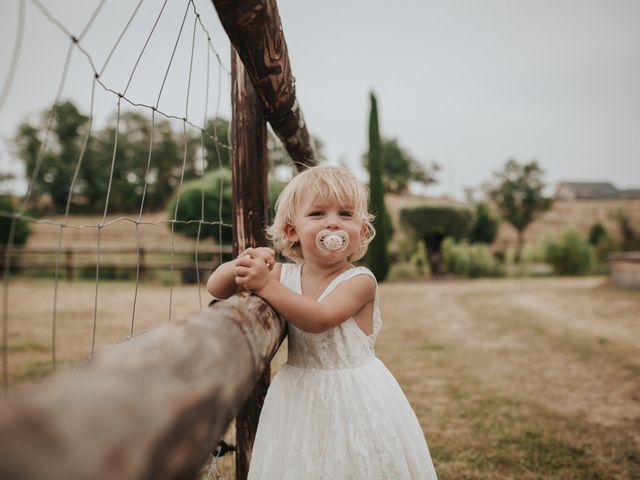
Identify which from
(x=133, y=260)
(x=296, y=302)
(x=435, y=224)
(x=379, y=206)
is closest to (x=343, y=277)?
(x=296, y=302)

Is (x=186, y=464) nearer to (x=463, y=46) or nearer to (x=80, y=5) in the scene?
(x=80, y=5)

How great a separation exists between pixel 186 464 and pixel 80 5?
4.59ft

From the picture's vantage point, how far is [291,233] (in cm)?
146

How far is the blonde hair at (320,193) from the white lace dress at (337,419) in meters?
0.23

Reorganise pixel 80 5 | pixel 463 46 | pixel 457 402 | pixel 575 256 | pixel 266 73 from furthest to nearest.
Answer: pixel 463 46
pixel 575 256
pixel 457 402
pixel 80 5
pixel 266 73

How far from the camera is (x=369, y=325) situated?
4.49ft

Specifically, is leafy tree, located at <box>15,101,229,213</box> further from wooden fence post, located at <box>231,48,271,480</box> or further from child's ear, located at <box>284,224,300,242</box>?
child's ear, located at <box>284,224,300,242</box>

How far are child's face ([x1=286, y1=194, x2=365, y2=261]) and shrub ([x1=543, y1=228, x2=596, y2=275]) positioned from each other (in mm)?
16094

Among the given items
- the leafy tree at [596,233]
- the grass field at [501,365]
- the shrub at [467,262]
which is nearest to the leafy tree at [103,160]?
the shrub at [467,262]

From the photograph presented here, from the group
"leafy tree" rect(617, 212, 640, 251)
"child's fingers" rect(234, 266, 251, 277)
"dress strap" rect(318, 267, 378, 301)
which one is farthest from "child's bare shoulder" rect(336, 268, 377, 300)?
"leafy tree" rect(617, 212, 640, 251)

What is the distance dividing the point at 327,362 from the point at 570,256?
1653 cm

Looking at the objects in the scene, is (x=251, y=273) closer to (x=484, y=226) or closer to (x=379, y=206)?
(x=379, y=206)

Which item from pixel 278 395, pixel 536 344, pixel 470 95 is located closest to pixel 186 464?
pixel 278 395

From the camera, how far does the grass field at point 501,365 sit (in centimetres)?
246
